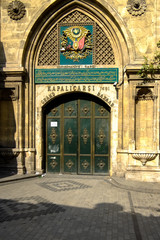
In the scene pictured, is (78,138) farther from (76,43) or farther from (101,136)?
(76,43)

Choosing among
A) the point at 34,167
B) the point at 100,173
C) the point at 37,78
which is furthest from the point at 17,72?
the point at 100,173

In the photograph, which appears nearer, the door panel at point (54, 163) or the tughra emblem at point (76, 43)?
the tughra emblem at point (76, 43)

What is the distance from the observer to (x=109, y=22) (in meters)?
8.77

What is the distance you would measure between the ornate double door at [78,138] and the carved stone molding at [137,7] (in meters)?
3.72

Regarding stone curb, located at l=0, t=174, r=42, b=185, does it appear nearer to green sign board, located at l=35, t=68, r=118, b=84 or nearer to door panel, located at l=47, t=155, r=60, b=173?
door panel, located at l=47, t=155, r=60, b=173

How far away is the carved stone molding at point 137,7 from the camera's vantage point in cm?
833

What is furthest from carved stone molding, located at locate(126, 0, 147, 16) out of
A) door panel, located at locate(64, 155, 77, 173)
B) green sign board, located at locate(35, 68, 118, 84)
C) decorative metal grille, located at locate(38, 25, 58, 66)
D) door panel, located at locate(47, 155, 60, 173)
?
door panel, located at locate(47, 155, 60, 173)

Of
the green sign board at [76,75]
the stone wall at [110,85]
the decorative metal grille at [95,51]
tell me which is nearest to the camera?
the stone wall at [110,85]

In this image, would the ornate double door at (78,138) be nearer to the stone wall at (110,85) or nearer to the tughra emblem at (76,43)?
the stone wall at (110,85)

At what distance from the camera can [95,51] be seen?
913 centimetres

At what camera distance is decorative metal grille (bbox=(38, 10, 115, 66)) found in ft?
29.8

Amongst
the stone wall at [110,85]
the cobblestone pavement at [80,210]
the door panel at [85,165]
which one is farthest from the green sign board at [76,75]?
the cobblestone pavement at [80,210]

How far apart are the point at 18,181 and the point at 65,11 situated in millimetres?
6910

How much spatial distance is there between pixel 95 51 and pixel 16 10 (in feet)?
11.4
